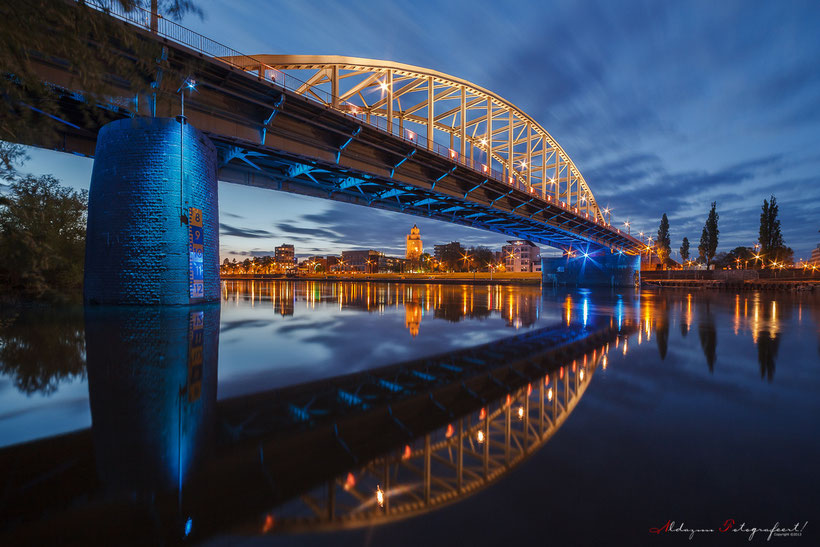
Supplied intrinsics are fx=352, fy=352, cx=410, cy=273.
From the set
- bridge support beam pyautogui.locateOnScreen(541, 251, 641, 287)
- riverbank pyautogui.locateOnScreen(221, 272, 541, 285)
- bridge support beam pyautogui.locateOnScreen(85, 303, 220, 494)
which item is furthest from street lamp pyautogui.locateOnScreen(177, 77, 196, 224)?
bridge support beam pyautogui.locateOnScreen(541, 251, 641, 287)

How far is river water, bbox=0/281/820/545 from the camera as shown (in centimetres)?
242

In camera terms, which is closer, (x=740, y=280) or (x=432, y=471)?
(x=432, y=471)

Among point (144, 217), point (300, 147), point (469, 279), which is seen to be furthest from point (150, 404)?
point (469, 279)

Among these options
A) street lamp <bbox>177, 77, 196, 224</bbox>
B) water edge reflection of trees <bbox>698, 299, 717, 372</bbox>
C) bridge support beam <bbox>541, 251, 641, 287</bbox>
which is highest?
street lamp <bbox>177, 77, 196, 224</bbox>

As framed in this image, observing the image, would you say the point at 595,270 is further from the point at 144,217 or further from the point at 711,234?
the point at 144,217

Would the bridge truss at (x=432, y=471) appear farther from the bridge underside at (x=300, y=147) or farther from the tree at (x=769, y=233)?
the tree at (x=769, y=233)

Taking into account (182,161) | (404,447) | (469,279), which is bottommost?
(404,447)

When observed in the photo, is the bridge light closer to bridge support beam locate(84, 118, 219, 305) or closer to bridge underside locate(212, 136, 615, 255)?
bridge support beam locate(84, 118, 219, 305)

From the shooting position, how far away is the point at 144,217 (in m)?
16.0

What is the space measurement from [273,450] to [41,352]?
797cm

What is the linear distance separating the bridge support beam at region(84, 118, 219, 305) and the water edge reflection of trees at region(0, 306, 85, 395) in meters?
3.61

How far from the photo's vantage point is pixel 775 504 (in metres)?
2.60

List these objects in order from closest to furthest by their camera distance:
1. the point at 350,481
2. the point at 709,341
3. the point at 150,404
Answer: the point at 350,481 < the point at 150,404 < the point at 709,341

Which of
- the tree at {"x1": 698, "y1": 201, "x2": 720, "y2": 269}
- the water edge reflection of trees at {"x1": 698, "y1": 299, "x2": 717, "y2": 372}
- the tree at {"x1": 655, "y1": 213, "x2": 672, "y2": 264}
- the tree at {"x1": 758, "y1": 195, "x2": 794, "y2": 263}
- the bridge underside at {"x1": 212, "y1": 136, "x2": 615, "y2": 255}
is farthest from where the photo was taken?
the tree at {"x1": 655, "y1": 213, "x2": 672, "y2": 264}
